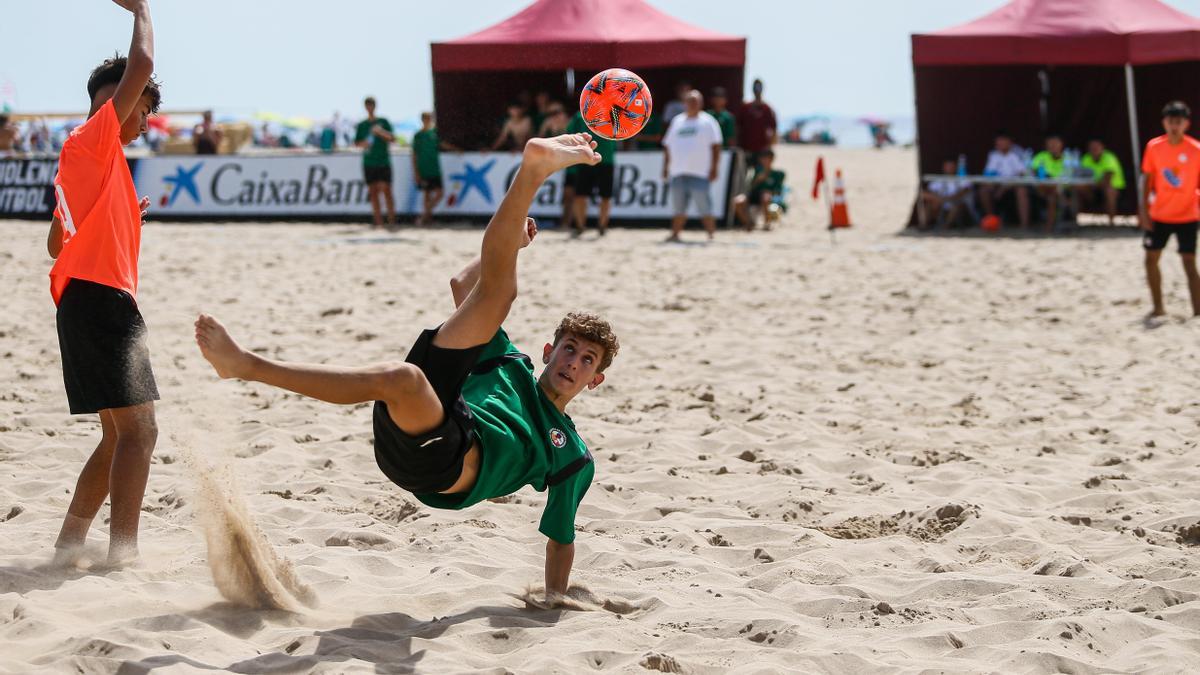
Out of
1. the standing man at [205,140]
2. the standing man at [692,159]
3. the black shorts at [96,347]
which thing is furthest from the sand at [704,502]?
the standing man at [205,140]

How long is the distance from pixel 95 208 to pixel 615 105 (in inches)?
72.1

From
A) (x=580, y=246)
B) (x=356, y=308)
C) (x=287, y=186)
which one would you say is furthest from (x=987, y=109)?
(x=356, y=308)

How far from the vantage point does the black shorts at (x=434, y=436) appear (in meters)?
3.36

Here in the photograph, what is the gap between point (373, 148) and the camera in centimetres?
1617

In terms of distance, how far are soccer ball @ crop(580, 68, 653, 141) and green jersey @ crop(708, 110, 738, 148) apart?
11210mm

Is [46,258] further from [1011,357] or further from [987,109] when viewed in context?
[987,109]

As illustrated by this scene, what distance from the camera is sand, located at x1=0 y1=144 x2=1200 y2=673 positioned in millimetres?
3484

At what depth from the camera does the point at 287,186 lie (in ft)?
57.0

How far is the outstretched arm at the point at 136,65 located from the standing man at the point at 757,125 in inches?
525

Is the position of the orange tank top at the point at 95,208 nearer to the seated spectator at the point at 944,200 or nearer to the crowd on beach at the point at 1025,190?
the crowd on beach at the point at 1025,190

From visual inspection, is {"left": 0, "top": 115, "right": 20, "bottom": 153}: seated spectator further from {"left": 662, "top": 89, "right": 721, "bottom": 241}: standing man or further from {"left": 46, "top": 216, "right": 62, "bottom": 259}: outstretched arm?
{"left": 46, "top": 216, "right": 62, "bottom": 259}: outstretched arm

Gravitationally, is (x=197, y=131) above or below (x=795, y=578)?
above

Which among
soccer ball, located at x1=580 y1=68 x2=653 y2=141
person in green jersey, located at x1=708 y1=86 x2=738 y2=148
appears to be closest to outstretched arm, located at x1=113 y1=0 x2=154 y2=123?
soccer ball, located at x1=580 y1=68 x2=653 y2=141

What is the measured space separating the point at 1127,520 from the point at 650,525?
71.8 inches
